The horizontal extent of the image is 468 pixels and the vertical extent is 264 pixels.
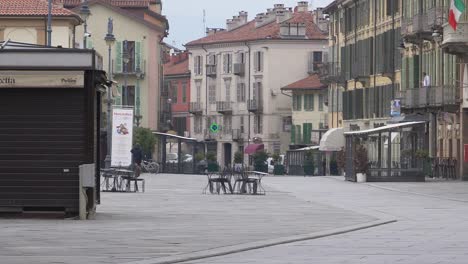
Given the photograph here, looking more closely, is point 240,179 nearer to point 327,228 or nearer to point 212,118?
point 327,228

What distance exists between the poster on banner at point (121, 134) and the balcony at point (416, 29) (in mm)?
19077

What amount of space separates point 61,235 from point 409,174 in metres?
44.8

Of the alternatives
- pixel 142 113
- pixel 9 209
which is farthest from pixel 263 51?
pixel 9 209

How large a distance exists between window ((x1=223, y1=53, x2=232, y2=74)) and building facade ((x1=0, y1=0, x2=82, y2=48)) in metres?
51.1

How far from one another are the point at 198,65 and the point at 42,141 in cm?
11703

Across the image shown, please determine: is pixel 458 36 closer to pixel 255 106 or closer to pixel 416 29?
pixel 416 29

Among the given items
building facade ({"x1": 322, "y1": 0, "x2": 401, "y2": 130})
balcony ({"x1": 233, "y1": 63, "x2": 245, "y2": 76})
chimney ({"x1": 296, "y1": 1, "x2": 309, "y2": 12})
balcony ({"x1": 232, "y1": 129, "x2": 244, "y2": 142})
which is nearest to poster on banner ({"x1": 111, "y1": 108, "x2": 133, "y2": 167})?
building facade ({"x1": 322, "y1": 0, "x2": 401, "y2": 130})

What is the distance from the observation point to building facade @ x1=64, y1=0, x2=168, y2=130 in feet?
388

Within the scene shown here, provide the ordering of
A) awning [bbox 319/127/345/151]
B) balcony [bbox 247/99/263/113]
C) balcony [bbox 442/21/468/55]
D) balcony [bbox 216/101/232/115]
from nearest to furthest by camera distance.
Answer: balcony [bbox 442/21/468/55], awning [bbox 319/127/345/151], balcony [bbox 247/99/263/113], balcony [bbox 216/101/232/115]

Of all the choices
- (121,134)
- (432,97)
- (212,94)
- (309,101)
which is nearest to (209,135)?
(212,94)

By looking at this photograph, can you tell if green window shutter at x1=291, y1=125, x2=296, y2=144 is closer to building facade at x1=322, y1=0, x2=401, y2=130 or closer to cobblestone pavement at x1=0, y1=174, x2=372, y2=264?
building facade at x1=322, y1=0, x2=401, y2=130

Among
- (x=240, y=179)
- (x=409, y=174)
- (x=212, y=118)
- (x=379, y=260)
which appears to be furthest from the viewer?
(x=212, y=118)

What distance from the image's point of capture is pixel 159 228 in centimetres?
2888

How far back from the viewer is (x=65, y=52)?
30469 millimetres
